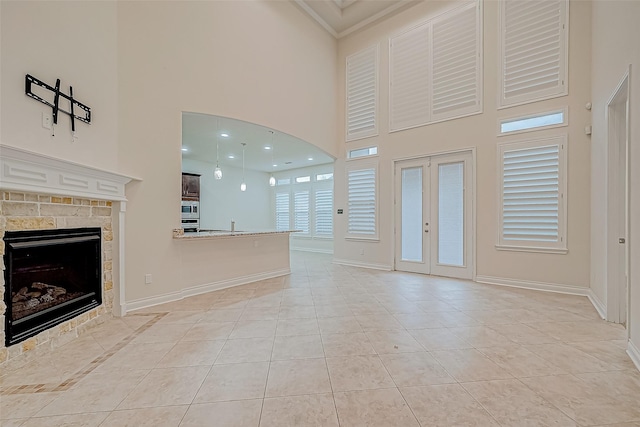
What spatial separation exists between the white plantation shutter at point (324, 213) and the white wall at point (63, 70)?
6.60m

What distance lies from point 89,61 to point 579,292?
696cm

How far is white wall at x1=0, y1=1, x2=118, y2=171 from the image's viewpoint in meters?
2.23

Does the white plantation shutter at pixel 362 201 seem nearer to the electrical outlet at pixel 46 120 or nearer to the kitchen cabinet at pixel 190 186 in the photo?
the kitchen cabinet at pixel 190 186

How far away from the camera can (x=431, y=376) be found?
6.86 feet

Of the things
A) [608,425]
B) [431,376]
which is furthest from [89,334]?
[608,425]

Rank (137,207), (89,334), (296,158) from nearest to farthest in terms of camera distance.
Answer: (89,334) < (137,207) < (296,158)

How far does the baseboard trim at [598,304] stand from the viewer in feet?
10.7

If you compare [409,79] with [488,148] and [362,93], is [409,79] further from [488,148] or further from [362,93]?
[488,148]

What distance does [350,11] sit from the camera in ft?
20.2

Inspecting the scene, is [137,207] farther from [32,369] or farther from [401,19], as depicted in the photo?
[401,19]

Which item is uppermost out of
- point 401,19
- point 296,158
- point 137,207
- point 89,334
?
point 401,19

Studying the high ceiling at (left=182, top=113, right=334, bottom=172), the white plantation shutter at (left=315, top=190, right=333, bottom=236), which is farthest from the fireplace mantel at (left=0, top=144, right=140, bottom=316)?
the white plantation shutter at (left=315, top=190, right=333, bottom=236)

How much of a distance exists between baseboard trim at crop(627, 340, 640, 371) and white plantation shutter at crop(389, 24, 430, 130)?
442 centimetres

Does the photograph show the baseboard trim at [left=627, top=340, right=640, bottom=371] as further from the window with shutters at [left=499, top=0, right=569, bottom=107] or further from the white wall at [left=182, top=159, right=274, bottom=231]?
the white wall at [left=182, top=159, right=274, bottom=231]
